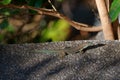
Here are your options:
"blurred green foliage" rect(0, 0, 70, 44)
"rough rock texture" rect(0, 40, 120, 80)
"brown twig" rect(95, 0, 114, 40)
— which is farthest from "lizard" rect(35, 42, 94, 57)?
"blurred green foliage" rect(0, 0, 70, 44)

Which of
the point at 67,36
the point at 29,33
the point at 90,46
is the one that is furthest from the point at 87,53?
the point at 29,33

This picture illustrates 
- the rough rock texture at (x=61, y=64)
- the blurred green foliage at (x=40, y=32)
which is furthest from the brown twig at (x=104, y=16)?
the blurred green foliage at (x=40, y=32)

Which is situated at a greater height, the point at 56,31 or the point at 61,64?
the point at 61,64

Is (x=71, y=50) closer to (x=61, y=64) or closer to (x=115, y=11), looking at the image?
(x=61, y=64)

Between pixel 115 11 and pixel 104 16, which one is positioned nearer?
pixel 115 11

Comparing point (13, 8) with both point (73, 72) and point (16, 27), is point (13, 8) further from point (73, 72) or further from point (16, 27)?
point (16, 27)

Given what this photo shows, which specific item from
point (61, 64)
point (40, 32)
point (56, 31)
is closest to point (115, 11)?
point (61, 64)

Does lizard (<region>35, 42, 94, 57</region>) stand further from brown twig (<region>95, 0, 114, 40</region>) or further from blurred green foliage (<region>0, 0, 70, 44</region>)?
blurred green foliage (<region>0, 0, 70, 44</region>)

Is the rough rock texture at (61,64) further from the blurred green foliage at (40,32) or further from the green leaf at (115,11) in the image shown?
the blurred green foliage at (40,32)

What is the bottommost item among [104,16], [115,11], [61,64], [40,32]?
[40,32]
